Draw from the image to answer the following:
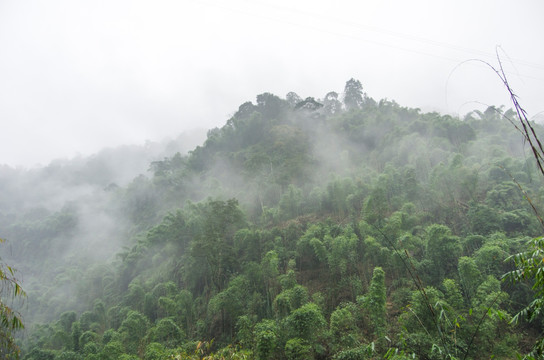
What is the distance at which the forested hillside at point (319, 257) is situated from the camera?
9.38 m

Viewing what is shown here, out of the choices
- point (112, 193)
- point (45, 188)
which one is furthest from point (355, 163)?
point (45, 188)

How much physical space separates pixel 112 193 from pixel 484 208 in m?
45.5

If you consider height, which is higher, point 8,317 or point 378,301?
point 8,317

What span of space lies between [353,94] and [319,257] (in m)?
40.2

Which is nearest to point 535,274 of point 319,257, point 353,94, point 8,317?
point 8,317

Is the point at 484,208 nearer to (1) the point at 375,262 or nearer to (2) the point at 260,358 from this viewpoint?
(1) the point at 375,262

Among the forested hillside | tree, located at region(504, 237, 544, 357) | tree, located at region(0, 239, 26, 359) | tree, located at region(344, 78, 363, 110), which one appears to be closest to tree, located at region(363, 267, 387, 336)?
the forested hillside

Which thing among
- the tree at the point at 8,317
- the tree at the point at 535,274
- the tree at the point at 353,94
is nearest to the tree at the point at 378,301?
the tree at the point at 535,274

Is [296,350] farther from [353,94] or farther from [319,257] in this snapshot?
[353,94]

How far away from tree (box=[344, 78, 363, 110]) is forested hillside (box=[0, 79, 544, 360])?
39.6 ft

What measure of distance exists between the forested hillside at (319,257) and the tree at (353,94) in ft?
39.6

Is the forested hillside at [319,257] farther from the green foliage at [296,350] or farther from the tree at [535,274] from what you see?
the tree at [535,274]

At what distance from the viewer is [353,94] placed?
4856 centimetres

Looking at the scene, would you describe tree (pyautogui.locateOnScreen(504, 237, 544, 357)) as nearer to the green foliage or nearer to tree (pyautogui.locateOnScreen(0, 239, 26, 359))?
tree (pyautogui.locateOnScreen(0, 239, 26, 359))
